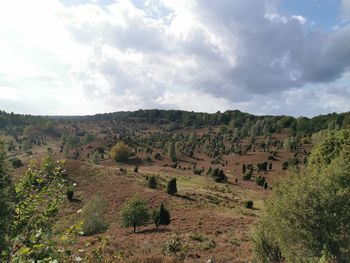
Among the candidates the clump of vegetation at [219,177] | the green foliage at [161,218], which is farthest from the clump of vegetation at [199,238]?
the clump of vegetation at [219,177]

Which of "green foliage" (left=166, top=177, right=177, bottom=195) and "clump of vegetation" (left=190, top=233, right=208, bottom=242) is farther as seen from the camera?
"green foliage" (left=166, top=177, right=177, bottom=195)

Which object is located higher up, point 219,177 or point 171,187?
point 171,187

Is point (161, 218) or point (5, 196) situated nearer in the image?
point (5, 196)

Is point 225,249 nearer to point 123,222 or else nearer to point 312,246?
point 312,246

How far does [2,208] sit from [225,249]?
918 inches

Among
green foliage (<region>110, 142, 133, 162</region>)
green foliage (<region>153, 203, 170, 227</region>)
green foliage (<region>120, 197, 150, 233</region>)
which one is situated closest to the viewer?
green foliage (<region>120, 197, 150, 233</region>)

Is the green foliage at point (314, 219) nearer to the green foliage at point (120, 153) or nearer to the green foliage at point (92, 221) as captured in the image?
the green foliage at point (92, 221)

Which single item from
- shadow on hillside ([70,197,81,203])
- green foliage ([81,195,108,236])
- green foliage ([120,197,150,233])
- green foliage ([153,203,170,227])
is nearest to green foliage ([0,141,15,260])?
green foliage ([81,195,108,236])

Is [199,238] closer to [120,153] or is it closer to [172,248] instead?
[172,248]

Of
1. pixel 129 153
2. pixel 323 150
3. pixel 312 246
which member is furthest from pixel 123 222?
pixel 129 153

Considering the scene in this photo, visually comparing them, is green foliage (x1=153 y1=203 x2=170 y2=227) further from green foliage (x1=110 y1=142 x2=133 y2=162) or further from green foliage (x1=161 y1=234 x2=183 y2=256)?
green foliage (x1=110 y1=142 x2=133 y2=162)

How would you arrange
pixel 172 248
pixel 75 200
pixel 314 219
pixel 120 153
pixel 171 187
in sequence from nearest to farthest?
1. pixel 314 219
2. pixel 172 248
3. pixel 171 187
4. pixel 75 200
5. pixel 120 153

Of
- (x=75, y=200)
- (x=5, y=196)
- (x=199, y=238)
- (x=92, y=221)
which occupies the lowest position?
(x=75, y=200)

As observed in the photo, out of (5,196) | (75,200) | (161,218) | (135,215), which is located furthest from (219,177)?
(5,196)
